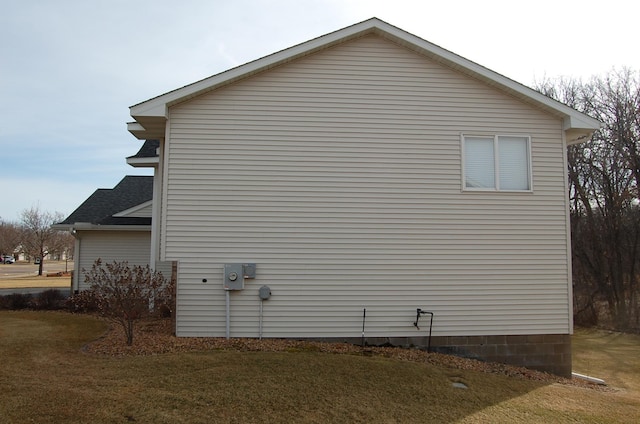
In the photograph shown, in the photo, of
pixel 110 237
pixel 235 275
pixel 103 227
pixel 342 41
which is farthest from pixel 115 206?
pixel 342 41

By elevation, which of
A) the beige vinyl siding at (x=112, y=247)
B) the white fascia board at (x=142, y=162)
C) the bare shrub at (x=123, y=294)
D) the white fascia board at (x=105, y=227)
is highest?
the white fascia board at (x=142, y=162)

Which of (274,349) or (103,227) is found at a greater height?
(103,227)

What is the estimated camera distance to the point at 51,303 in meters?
14.2

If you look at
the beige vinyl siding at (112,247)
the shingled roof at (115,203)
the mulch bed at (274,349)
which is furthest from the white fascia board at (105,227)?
the mulch bed at (274,349)

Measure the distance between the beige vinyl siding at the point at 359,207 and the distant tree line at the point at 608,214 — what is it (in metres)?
15.0

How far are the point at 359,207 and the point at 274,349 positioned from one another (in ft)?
Result: 10.3

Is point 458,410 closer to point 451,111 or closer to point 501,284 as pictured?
point 501,284

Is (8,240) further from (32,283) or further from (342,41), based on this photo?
(342,41)

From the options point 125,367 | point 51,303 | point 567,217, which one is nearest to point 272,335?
point 125,367

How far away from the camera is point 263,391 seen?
5.88m

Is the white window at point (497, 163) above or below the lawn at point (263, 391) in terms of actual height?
above

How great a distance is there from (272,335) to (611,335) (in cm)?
1714

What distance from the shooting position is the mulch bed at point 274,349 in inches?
310

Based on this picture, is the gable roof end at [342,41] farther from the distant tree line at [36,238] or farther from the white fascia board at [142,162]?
the distant tree line at [36,238]
